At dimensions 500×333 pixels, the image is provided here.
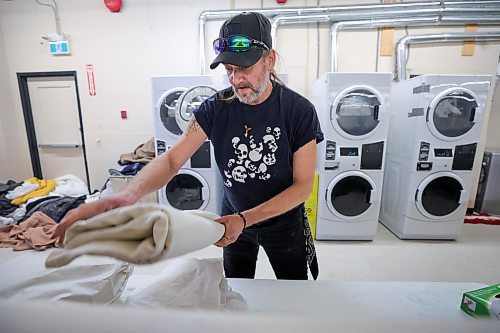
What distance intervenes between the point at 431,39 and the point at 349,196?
2025mm

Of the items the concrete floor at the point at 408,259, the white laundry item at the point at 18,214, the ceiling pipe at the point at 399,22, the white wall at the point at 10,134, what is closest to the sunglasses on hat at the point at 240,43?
the concrete floor at the point at 408,259

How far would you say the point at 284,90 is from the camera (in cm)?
104

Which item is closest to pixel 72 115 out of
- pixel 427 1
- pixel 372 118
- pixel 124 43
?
pixel 124 43

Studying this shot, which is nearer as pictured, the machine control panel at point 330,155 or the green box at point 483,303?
the green box at point 483,303

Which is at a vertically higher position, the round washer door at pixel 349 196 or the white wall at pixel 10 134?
the white wall at pixel 10 134

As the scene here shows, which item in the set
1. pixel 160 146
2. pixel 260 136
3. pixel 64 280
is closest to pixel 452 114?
pixel 260 136

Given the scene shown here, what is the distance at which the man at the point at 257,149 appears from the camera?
881 mm

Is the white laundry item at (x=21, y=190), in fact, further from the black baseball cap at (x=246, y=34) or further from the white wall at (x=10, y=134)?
the black baseball cap at (x=246, y=34)

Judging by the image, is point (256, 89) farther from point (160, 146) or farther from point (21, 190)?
point (21, 190)

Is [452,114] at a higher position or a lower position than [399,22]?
lower

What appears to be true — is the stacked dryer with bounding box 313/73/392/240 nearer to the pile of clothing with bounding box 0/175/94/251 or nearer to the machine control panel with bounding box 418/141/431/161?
the machine control panel with bounding box 418/141/431/161

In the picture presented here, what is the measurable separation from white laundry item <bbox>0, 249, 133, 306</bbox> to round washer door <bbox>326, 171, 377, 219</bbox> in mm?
1965

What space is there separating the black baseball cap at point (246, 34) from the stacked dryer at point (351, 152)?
4.92 feet

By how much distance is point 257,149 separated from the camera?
1020 millimetres
